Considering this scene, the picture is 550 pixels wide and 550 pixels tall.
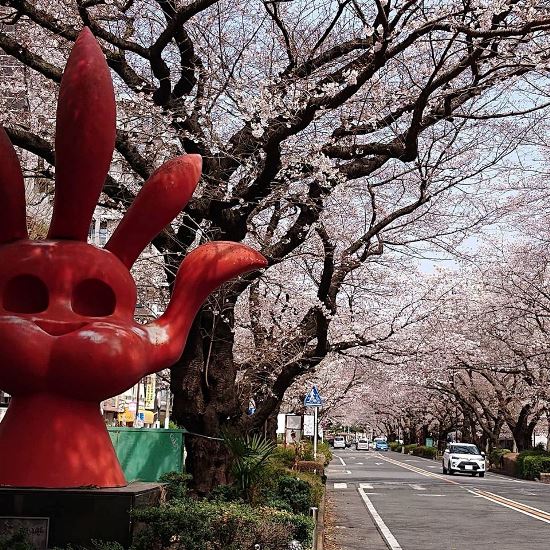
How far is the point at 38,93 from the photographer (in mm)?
12602

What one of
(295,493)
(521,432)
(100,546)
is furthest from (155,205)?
(521,432)

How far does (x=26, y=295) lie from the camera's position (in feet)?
27.8

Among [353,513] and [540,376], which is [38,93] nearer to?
[353,513]

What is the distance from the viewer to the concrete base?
7.53m

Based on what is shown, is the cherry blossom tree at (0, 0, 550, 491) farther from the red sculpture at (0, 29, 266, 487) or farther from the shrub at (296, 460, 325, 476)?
the shrub at (296, 460, 325, 476)

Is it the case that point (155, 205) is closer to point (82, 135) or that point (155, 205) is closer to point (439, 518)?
point (82, 135)

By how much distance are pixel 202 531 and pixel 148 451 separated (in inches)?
327

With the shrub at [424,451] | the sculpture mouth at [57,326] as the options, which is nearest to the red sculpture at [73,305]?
the sculpture mouth at [57,326]

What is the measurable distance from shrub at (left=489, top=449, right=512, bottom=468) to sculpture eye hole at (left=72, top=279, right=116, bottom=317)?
43.0 meters

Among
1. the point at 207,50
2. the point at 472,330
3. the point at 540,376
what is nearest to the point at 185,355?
the point at 207,50

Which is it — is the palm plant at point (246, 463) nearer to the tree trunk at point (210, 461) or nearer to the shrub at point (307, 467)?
the tree trunk at point (210, 461)

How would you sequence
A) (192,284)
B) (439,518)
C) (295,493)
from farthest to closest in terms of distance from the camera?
1. (439,518)
2. (295,493)
3. (192,284)

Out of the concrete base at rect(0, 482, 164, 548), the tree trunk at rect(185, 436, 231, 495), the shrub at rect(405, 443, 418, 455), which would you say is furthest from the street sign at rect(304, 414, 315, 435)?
the shrub at rect(405, 443, 418, 455)

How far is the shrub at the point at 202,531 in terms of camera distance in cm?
726
